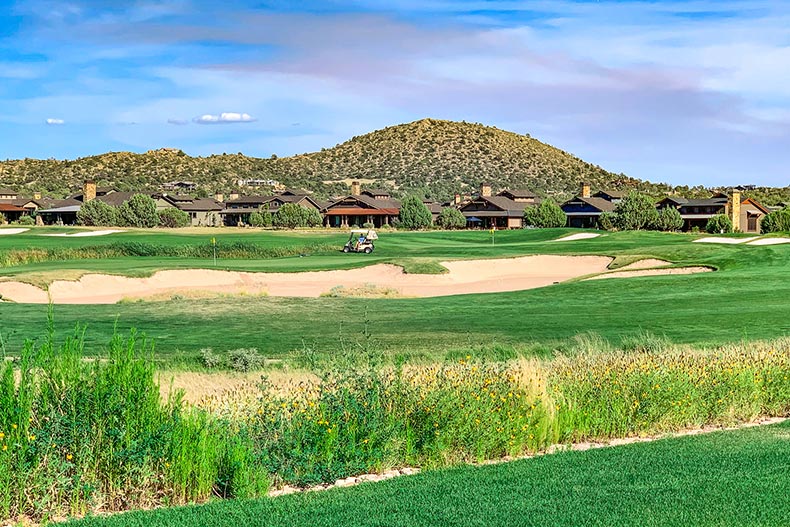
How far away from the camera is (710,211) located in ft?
383

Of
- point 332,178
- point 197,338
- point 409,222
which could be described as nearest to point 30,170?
point 332,178

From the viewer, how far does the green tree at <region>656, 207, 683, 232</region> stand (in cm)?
10762

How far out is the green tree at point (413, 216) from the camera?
113000mm

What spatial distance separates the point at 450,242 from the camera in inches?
3123

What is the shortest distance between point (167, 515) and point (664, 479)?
17.0ft

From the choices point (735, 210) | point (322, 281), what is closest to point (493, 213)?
point (735, 210)

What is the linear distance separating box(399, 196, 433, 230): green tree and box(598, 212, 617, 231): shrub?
20.5 m

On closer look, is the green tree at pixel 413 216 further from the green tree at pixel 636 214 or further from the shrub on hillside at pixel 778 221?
the shrub on hillside at pixel 778 221

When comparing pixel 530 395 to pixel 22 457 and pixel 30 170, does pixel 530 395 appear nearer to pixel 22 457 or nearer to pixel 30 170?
pixel 22 457

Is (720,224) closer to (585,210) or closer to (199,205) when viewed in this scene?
(585,210)

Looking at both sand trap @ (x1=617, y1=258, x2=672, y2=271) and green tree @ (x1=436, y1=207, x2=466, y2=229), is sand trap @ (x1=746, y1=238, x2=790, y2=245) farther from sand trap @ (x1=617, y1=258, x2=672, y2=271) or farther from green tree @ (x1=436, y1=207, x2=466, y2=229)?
green tree @ (x1=436, y1=207, x2=466, y2=229)

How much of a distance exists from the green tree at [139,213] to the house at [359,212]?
23.9 m

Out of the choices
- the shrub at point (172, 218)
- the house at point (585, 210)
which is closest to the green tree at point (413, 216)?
the house at point (585, 210)

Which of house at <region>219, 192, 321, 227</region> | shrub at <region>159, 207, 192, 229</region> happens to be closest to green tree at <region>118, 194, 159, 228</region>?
shrub at <region>159, 207, 192, 229</region>
